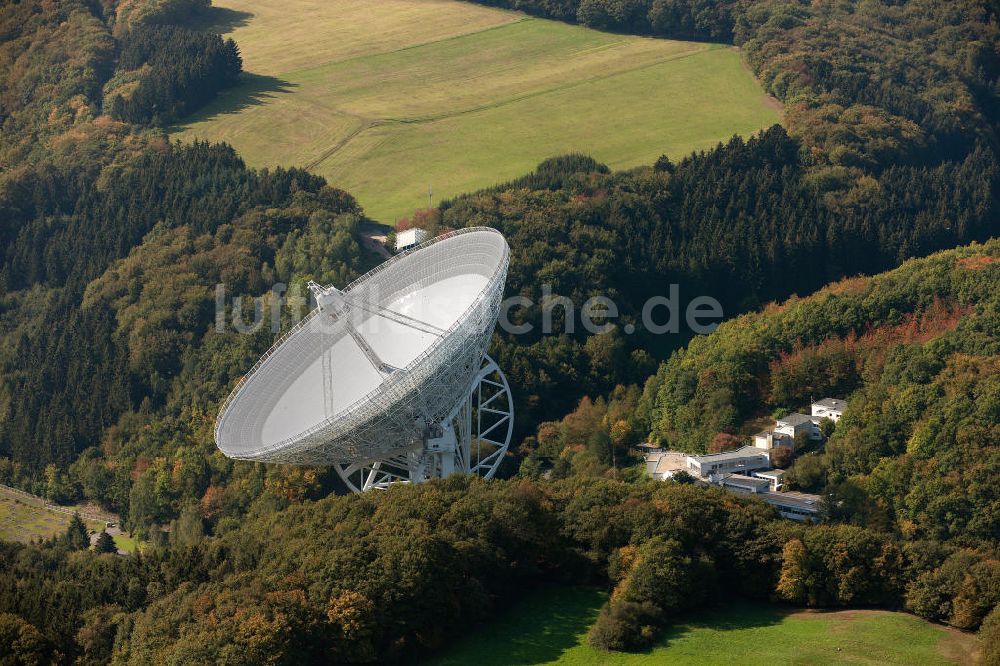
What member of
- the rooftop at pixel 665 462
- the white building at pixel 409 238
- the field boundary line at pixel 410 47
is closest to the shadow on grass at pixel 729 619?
the rooftop at pixel 665 462

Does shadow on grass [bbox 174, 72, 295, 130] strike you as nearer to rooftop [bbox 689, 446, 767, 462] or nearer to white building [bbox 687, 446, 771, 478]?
rooftop [bbox 689, 446, 767, 462]

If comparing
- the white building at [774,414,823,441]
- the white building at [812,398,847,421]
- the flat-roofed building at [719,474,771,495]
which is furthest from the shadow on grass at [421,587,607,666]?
the white building at [812,398,847,421]

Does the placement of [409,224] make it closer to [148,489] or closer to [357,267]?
[357,267]

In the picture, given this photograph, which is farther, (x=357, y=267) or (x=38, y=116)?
(x=38, y=116)

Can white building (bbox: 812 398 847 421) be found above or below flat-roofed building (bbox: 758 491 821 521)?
above

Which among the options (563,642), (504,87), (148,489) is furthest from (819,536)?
(504,87)

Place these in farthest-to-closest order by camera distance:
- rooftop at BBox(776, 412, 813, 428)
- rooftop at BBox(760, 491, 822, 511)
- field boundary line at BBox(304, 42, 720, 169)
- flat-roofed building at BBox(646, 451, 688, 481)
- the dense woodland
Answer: field boundary line at BBox(304, 42, 720, 169) < rooftop at BBox(776, 412, 813, 428) < flat-roofed building at BBox(646, 451, 688, 481) < rooftop at BBox(760, 491, 822, 511) < the dense woodland
